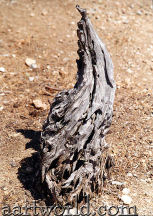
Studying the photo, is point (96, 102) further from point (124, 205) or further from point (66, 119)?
point (124, 205)

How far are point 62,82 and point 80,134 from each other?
2429 millimetres

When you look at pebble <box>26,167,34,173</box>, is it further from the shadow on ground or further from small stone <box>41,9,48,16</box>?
small stone <box>41,9,48,16</box>

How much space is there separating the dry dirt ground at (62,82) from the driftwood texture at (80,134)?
0.33 metres

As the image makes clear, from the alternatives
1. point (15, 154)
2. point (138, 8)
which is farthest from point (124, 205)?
point (138, 8)

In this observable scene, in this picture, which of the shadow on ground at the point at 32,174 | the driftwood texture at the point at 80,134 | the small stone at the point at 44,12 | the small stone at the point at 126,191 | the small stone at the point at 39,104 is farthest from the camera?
the small stone at the point at 44,12

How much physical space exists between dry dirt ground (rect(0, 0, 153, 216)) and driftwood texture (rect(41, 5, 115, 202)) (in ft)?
1.07

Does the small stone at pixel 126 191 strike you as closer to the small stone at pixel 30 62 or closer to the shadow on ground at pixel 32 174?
the shadow on ground at pixel 32 174

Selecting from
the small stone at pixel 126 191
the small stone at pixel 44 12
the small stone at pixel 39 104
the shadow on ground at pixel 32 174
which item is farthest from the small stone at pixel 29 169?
the small stone at pixel 44 12

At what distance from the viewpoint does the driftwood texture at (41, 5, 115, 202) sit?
366cm

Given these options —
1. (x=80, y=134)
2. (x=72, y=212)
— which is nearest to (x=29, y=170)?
(x=72, y=212)

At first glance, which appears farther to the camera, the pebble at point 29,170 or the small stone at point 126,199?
the pebble at point 29,170

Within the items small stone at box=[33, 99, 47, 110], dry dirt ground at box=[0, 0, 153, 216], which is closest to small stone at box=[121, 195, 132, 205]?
dry dirt ground at box=[0, 0, 153, 216]

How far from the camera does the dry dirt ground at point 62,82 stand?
4.12 m

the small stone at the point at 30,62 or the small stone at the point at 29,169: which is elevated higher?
the small stone at the point at 30,62
